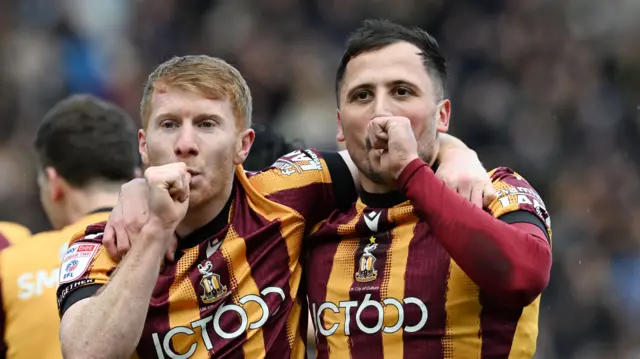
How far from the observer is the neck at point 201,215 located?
379 cm

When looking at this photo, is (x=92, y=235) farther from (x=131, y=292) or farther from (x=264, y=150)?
(x=264, y=150)

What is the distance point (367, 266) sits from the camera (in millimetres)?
3754

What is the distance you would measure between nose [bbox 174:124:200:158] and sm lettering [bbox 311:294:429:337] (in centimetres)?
76

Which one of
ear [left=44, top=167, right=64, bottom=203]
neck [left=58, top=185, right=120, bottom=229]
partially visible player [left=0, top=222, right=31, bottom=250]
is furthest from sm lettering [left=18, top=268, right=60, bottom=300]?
ear [left=44, top=167, right=64, bottom=203]

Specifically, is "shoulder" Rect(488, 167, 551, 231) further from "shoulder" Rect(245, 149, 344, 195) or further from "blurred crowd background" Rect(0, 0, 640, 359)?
"blurred crowd background" Rect(0, 0, 640, 359)

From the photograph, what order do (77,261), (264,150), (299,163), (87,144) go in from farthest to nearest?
(87,144), (264,150), (299,163), (77,261)

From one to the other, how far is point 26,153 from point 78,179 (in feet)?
15.8

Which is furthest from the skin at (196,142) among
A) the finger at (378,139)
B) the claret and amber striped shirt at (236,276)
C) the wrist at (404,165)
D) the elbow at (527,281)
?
the elbow at (527,281)

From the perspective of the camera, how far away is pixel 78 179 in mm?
4977

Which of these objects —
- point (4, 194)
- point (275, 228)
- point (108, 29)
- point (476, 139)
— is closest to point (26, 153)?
point (4, 194)

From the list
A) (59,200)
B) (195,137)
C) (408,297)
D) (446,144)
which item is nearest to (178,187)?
(195,137)

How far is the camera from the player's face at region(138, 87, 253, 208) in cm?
364

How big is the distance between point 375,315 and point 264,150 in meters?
1.51

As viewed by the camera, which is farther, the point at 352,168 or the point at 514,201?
the point at 352,168
